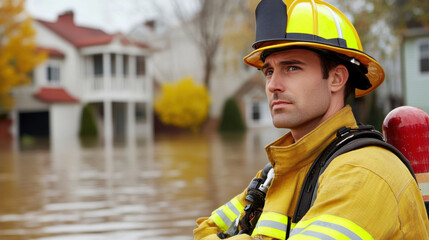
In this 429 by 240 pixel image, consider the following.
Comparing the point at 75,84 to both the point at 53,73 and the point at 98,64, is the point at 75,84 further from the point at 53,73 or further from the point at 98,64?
the point at 98,64

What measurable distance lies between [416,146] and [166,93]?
33133 mm

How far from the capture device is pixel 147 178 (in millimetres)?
11312

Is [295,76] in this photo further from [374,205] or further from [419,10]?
[419,10]

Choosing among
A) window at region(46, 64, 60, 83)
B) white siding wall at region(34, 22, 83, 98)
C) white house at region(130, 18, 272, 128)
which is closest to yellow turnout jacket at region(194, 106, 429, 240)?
window at region(46, 64, 60, 83)

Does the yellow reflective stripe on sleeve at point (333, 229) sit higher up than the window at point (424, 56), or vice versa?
the window at point (424, 56)

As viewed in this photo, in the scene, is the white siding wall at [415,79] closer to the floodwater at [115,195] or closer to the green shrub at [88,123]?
the floodwater at [115,195]

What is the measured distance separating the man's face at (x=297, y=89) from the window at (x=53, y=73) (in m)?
33.2

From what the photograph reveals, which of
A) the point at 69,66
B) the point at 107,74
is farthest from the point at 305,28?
the point at 69,66

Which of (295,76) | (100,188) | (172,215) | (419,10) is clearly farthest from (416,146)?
(419,10)

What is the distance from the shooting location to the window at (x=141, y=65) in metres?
37.5

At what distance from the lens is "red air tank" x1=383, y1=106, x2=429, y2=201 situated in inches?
85.2

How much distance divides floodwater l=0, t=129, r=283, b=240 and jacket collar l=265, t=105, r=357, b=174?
165 inches

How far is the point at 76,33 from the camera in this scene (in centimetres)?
3728

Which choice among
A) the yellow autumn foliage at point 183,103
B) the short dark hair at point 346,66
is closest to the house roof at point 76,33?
the yellow autumn foliage at point 183,103
